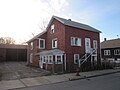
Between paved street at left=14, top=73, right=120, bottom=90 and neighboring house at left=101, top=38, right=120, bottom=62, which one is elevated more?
neighboring house at left=101, top=38, right=120, bottom=62

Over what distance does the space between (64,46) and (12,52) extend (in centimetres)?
1975

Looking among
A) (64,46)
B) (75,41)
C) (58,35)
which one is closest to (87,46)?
(75,41)

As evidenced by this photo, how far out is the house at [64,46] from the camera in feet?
70.4

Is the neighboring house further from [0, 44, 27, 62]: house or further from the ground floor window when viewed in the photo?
the ground floor window

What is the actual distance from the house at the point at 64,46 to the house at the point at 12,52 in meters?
10.4

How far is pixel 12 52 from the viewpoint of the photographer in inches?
1468

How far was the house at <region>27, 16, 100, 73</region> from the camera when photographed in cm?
2147

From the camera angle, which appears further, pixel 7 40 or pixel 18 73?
pixel 7 40

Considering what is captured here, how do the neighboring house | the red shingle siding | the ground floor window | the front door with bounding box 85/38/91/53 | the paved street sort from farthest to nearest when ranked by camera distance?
the neighboring house → the front door with bounding box 85/38/91/53 → the red shingle siding → the ground floor window → the paved street

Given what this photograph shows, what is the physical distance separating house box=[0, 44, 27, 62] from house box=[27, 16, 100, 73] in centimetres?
1044

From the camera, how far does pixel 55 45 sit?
24.9 metres

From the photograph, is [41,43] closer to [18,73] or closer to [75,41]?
[75,41]

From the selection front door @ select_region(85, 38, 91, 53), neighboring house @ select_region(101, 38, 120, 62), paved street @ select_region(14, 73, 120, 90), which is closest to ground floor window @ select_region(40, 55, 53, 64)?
front door @ select_region(85, 38, 91, 53)

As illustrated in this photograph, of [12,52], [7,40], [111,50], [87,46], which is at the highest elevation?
[7,40]
